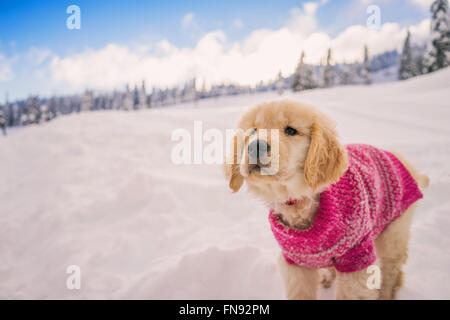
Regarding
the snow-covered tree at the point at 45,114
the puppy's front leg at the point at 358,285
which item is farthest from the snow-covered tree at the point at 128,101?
the puppy's front leg at the point at 358,285

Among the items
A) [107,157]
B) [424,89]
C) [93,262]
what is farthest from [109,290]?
[424,89]

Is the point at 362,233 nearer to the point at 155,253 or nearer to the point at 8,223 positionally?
the point at 155,253

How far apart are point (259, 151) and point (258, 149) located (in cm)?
2

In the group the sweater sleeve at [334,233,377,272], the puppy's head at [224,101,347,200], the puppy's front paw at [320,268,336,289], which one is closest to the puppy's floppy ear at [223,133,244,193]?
the puppy's head at [224,101,347,200]

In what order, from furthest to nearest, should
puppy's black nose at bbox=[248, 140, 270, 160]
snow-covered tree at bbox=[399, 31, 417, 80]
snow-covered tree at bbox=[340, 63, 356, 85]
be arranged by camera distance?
snow-covered tree at bbox=[340, 63, 356, 85] < snow-covered tree at bbox=[399, 31, 417, 80] < puppy's black nose at bbox=[248, 140, 270, 160]

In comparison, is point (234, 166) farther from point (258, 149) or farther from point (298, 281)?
point (298, 281)

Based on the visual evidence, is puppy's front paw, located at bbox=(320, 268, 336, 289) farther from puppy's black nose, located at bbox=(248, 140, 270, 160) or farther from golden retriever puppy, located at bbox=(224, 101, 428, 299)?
puppy's black nose, located at bbox=(248, 140, 270, 160)

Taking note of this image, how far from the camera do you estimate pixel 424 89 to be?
974 centimetres

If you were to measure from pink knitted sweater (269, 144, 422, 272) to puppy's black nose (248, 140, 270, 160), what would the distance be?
642 mm

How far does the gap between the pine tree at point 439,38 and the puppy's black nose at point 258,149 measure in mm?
31019

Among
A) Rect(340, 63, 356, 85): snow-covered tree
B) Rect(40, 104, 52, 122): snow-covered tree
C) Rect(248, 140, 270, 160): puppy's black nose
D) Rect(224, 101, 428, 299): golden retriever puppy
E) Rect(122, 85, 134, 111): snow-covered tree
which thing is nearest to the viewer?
Rect(248, 140, 270, 160): puppy's black nose

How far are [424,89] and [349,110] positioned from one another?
13.4 feet

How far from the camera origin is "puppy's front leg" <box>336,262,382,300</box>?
189cm

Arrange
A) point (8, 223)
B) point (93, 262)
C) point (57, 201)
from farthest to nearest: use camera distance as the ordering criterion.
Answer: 1. point (57, 201)
2. point (8, 223)
3. point (93, 262)
